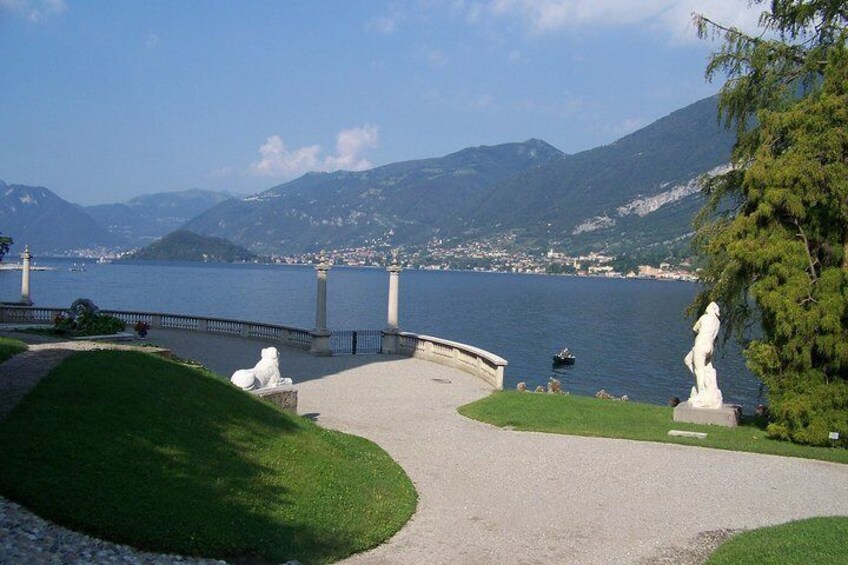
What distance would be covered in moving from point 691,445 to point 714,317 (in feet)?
13.5

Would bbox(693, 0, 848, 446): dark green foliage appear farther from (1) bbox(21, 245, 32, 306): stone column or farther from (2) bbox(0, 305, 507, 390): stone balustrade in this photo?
(1) bbox(21, 245, 32, 306): stone column

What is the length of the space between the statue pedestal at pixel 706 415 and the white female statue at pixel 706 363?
157 mm

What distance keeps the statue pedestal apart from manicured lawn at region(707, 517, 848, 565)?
7723mm

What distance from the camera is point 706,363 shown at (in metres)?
17.3

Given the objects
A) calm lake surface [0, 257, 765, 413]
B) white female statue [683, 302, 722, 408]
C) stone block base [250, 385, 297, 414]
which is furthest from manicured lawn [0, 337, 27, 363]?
calm lake surface [0, 257, 765, 413]

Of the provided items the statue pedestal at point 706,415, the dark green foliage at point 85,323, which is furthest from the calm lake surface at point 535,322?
the dark green foliage at point 85,323

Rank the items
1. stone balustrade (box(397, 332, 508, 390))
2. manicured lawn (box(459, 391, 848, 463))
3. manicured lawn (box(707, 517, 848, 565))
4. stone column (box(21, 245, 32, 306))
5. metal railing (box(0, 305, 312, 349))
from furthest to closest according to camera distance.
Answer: stone column (box(21, 245, 32, 306))
metal railing (box(0, 305, 312, 349))
stone balustrade (box(397, 332, 508, 390))
manicured lawn (box(459, 391, 848, 463))
manicured lawn (box(707, 517, 848, 565))

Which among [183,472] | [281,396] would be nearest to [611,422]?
[281,396]

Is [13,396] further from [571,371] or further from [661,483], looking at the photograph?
[571,371]

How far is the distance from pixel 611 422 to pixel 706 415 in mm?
2333

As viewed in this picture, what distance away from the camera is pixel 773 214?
15953mm

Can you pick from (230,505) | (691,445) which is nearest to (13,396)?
(230,505)

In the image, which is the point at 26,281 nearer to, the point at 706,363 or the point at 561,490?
the point at 706,363

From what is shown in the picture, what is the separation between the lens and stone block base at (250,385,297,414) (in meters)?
14.2
